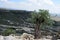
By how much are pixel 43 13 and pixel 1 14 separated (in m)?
62.1

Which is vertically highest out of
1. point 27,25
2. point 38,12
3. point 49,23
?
point 38,12

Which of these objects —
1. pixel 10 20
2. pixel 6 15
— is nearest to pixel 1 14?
pixel 6 15

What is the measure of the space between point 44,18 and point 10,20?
179ft

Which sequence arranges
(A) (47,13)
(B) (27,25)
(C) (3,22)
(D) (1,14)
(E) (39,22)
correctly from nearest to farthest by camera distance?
(E) (39,22), (A) (47,13), (B) (27,25), (C) (3,22), (D) (1,14)

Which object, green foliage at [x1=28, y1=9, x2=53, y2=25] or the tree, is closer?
the tree

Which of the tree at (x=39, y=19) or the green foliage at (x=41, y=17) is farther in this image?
the green foliage at (x=41, y=17)

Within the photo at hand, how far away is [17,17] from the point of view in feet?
257

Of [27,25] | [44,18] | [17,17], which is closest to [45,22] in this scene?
[44,18]

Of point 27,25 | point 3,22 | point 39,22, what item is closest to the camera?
point 39,22

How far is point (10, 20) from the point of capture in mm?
76500

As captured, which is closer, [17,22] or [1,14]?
[17,22]

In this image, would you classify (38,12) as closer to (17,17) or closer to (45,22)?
(45,22)

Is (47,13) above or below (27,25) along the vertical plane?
above

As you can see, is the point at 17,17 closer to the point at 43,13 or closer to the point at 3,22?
the point at 3,22
